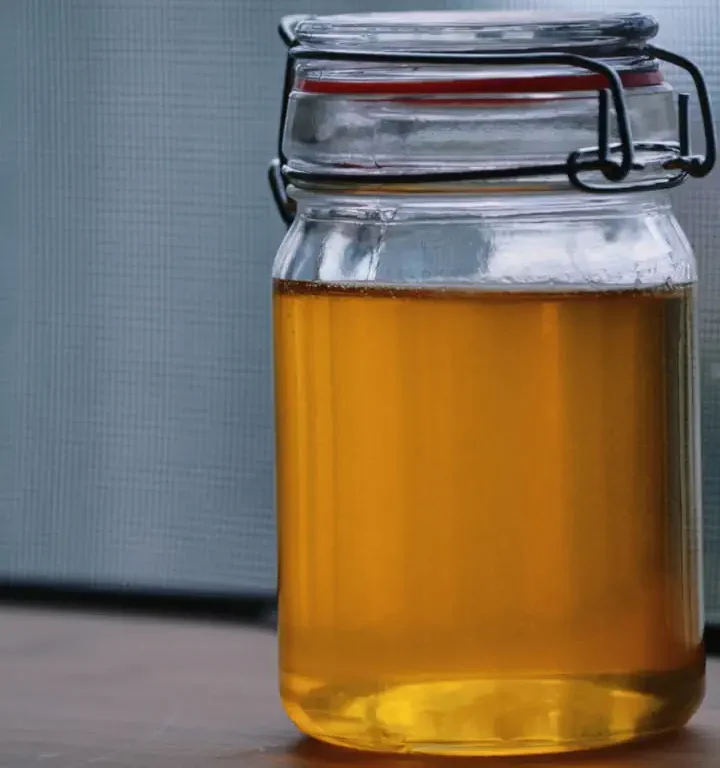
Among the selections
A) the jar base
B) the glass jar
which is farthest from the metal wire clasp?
the jar base

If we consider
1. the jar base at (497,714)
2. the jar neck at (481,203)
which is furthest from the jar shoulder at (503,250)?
the jar base at (497,714)

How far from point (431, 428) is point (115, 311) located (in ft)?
1.03

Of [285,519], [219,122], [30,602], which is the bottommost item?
[30,602]

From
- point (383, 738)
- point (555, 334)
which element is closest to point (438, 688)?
point (383, 738)

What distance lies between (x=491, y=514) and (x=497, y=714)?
69 mm

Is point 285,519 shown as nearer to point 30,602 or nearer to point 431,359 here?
point 431,359

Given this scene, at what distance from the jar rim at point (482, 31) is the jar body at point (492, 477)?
55mm

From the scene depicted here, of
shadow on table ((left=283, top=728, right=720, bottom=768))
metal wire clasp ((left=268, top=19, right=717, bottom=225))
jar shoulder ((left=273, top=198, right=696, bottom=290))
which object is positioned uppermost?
metal wire clasp ((left=268, top=19, right=717, bottom=225))

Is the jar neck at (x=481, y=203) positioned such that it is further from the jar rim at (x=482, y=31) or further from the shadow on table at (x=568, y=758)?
the shadow on table at (x=568, y=758)

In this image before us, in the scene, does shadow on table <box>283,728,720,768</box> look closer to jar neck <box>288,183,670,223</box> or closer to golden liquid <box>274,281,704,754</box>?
golden liquid <box>274,281,704,754</box>

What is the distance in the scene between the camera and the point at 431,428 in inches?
22.4

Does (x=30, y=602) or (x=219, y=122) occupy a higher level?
(x=219, y=122)

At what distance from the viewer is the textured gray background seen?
82 centimetres

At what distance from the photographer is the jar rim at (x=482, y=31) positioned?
1.88 feet
